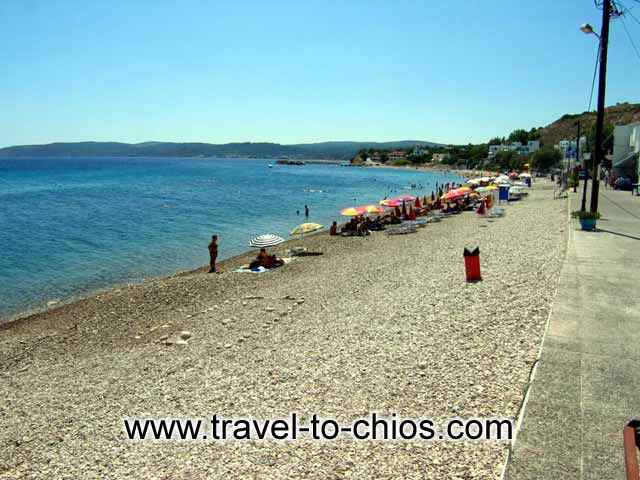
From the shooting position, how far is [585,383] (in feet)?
18.0

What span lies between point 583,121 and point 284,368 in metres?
149

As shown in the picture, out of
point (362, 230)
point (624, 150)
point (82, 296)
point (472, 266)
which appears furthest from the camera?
point (624, 150)

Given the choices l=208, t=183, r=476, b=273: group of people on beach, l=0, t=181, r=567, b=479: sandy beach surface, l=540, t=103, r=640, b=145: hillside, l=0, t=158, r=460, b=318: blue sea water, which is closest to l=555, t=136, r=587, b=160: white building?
l=540, t=103, r=640, b=145: hillside

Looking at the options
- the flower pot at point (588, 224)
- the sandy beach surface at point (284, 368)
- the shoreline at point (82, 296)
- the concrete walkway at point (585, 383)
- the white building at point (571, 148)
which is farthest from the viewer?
the white building at point (571, 148)

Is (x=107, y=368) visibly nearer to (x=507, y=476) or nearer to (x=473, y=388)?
(x=473, y=388)

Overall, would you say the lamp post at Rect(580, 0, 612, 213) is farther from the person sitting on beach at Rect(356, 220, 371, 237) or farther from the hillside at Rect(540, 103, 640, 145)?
the hillside at Rect(540, 103, 640, 145)

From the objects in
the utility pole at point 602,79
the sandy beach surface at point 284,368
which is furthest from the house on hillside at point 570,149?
the sandy beach surface at point 284,368

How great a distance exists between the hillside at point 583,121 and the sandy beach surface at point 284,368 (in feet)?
363

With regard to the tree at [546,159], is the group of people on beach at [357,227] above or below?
below

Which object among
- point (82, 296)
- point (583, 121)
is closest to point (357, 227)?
point (82, 296)

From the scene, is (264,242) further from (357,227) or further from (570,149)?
(570,149)

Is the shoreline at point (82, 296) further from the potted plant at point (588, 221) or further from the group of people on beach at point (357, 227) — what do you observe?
the potted plant at point (588, 221)

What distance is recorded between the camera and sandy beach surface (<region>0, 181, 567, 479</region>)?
5.48 meters

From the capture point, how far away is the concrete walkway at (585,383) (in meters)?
4.20
